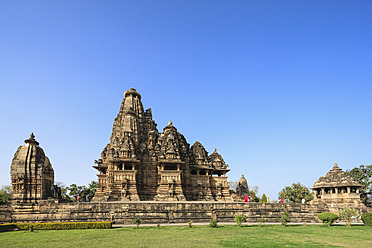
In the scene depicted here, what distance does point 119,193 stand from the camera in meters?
29.5

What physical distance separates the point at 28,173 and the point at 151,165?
14829 millimetres

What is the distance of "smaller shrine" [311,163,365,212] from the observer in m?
26.5

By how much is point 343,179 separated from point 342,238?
1494cm

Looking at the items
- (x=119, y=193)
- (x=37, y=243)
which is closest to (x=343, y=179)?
(x=119, y=193)

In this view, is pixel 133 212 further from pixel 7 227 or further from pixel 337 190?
pixel 337 190

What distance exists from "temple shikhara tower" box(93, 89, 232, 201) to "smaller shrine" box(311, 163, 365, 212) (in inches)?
465

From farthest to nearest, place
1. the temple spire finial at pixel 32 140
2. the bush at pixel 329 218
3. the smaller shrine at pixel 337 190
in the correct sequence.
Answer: the smaller shrine at pixel 337 190 < the temple spire finial at pixel 32 140 < the bush at pixel 329 218

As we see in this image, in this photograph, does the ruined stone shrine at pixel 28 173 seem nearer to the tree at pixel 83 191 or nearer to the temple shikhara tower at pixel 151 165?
the temple shikhara tower at pixel 151 165

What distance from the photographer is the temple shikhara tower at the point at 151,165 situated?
100ft

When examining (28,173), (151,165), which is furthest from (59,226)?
(151,165)

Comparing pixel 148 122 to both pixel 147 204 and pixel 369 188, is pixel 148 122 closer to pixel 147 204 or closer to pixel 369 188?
pixel 147 204

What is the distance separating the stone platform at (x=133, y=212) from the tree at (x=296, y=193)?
2623cm

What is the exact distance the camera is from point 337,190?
90.3 ft

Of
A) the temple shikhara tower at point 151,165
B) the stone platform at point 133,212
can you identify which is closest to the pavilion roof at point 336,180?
the stone platform at point 133,212
